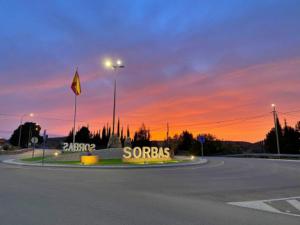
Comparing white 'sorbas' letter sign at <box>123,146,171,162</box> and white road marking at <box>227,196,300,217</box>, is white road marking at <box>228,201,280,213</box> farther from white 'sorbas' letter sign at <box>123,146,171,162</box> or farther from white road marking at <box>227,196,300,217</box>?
white 'sorbas' letter sign at <box>123,146,171,162</box>

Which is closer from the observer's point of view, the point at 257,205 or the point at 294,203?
the point at 257,205

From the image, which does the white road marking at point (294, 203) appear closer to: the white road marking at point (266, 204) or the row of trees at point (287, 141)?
the white road marking at point (266, 204)

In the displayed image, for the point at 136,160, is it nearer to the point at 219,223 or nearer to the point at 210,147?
the point at 219,223

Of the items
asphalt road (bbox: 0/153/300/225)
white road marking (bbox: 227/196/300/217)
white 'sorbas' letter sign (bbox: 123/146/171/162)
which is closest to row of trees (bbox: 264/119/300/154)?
white 'sorbas' letter sign (bbox: 123/146/171/162)

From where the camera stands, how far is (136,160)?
89.4ft

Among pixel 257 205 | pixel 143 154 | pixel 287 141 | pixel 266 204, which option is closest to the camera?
pixel 257 205

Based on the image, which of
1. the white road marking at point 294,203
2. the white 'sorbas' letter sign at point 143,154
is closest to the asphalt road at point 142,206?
the white road marking at point 294,203

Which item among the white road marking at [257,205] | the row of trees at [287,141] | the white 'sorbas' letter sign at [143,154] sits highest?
the row of trees at [287,141]

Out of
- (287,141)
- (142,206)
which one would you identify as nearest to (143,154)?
(142,206)

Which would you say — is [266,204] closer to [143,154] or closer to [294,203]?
[294,203]

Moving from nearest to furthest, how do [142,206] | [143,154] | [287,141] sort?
[142,206] < [143,154] < [287,141]

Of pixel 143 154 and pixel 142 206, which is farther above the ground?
pixel 143 154

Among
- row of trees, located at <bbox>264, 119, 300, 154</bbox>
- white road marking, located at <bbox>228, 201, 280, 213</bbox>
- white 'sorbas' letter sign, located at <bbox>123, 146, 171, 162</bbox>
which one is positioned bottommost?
white road marking, located at <bbox>228, 201, 280, 213</bbox>

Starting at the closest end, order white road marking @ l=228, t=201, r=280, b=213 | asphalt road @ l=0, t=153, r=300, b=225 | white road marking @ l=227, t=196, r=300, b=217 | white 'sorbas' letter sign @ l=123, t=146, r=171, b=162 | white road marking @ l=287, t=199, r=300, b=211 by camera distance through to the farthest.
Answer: asphalt road @ l=0, t=153, r=300, b=225, white road marking @ l=227, t=196, r=300, b=217, white road marking @ l=228, t=201, r=280, b=213, white road marking @ l=287, t=199, r=300, b=211, white 'sorbas' letter sign @ l=123, t=146, r=171, b=162
